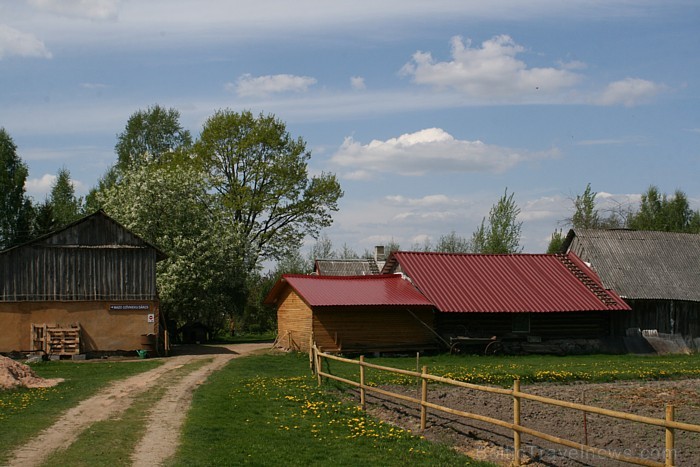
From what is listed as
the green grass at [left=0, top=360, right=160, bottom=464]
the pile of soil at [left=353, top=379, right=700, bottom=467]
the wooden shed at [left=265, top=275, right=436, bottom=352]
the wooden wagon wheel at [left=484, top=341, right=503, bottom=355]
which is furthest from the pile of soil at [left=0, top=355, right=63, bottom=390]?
the wooden wagon wheel at [left=484, top=341, right=503, bottom=355]

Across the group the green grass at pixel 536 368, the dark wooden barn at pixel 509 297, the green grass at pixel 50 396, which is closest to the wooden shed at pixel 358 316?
the dark wooden barn at pixel 509 297

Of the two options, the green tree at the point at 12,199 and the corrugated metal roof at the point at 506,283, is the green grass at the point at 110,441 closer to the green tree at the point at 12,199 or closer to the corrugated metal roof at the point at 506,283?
the corrugated metal roof at the point at 506,283

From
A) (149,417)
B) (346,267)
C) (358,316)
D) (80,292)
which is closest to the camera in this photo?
(149,417)

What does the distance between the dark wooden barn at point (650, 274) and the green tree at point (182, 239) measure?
839 inches

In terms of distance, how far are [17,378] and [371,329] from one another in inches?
678

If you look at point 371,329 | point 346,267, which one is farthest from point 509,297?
point 346,267

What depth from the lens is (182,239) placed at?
46.4 m

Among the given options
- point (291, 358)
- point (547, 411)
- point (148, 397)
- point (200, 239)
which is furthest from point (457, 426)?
point (200, 239)

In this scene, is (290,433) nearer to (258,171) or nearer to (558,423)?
(558,423)

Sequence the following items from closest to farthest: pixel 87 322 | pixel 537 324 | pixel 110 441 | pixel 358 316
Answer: pixel 110 441, pixel 87 322, pixel 358 316, pixel 537 324

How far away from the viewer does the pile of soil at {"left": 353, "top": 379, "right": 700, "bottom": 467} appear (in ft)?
43.3

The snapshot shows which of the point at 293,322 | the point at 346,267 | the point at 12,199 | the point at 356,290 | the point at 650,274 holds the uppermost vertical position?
the point at 12,199

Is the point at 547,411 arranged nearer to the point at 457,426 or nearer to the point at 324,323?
the point at 457,426

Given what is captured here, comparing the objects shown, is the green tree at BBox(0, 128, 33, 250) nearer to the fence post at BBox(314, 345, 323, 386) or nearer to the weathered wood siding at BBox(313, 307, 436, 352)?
the weathered wood siding at BBox(313, 307, 436, 352)
